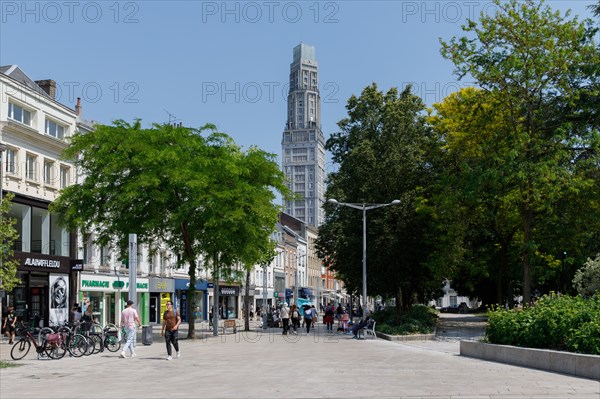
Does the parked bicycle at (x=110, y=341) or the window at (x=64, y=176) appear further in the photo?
the window at (x=64, y=176)

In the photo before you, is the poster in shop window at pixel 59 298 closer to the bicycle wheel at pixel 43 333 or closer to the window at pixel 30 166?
the window at pixel 30 166

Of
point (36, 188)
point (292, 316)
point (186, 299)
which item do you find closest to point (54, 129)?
point (36, 188)

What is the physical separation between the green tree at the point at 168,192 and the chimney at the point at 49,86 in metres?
13.6

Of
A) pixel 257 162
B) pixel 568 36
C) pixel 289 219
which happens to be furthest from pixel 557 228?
pixel 289 219

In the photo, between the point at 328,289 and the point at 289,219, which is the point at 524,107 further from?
the point at 328,289

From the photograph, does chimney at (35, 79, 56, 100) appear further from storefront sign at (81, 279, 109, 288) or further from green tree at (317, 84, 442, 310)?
green tree at (317, 84, 442, 310)

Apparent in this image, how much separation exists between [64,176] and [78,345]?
2175 centimetres

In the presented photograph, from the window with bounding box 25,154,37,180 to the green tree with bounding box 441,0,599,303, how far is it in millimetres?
22043

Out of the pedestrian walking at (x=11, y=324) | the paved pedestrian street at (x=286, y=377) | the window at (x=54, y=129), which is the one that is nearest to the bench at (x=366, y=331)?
the paved pedestrian street at (x=286, y=377)

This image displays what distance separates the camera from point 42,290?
40625 millimetres

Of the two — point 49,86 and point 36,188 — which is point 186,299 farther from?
point 36,188

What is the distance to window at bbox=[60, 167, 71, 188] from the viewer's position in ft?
141

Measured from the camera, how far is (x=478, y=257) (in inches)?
1941

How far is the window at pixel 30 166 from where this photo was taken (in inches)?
1544
